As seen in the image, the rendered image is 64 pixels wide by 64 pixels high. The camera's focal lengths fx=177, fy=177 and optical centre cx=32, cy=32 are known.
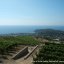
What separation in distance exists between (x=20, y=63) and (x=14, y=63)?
59 centimetres

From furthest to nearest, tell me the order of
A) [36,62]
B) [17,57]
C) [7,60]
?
[17,57], [7,60], [36,62]

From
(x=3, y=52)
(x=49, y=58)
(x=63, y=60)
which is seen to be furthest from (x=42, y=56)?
(x=3, y=52)

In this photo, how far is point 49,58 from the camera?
55.5 feet

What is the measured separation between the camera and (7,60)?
55.9 ft

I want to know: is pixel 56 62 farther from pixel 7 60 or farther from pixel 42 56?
pixel 7 60

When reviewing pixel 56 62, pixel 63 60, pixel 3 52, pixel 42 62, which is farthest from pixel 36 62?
pixel 3 52

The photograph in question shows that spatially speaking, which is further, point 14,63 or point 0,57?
point 0,57

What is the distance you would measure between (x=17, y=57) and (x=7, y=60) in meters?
1.79

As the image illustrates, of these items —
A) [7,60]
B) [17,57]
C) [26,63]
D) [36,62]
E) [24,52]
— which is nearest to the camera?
[36,62]

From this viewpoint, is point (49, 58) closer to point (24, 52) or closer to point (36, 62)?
A: point (36, 62)

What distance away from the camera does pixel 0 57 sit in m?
17.8

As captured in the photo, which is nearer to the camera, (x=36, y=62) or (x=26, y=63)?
(x=36, y=62)

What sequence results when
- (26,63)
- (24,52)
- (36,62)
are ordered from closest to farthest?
(36,62)
(26,63)
(24,52)

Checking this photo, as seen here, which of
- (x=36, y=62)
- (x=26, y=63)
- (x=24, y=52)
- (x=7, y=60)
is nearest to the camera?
(x=36, y=62)
